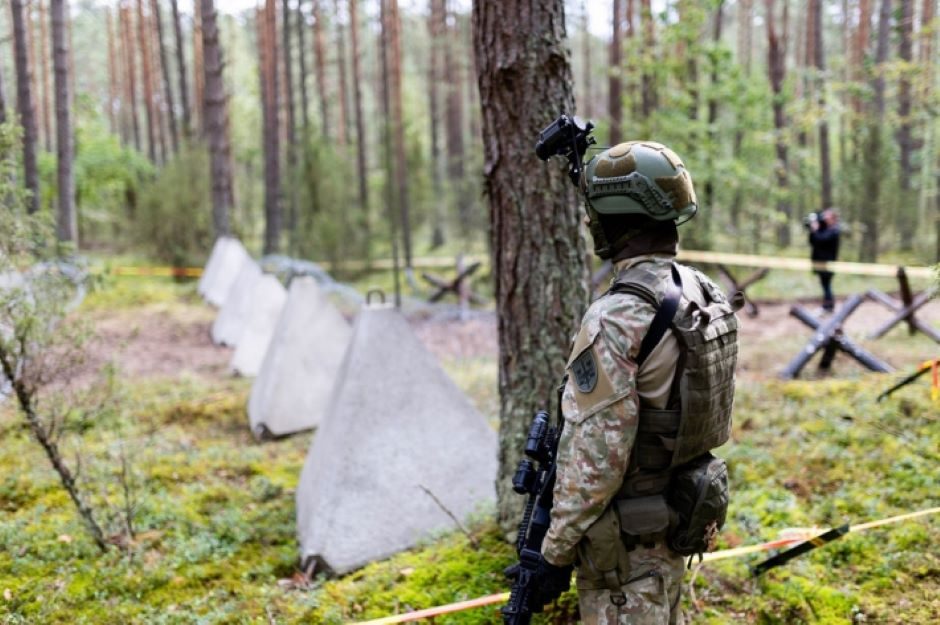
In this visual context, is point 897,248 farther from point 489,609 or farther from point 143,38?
point 143,38

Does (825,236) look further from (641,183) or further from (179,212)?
(179,212)

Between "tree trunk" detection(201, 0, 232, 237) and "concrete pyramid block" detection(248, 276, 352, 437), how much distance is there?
9.44 m

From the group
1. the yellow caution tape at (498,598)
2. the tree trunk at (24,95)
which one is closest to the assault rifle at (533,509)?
the yellow caution tape at (498,598)

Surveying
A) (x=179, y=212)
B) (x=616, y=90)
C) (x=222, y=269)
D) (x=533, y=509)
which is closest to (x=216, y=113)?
(x=222, y=269)

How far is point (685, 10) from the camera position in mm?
14016

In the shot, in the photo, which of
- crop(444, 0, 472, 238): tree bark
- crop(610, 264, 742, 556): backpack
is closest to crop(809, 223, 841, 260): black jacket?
crop(610, 264, 742, 556): backpack

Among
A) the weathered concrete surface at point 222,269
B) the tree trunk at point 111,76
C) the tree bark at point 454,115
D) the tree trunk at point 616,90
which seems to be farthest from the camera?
the tree trunk at point 111,76

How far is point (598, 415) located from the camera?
221 cm

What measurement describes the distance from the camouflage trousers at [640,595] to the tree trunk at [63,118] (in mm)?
13840

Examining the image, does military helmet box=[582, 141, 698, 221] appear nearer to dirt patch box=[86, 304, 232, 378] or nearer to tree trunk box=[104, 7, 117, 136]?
dirt patch box=[86, 304, 232, 378]

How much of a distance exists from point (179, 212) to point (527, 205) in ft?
56.4

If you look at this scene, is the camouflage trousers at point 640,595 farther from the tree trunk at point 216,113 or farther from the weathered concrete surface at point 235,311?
the tree trunk at point 216,113

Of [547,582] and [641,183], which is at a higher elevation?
[641,183]

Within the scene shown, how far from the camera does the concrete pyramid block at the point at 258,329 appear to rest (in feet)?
30.6
